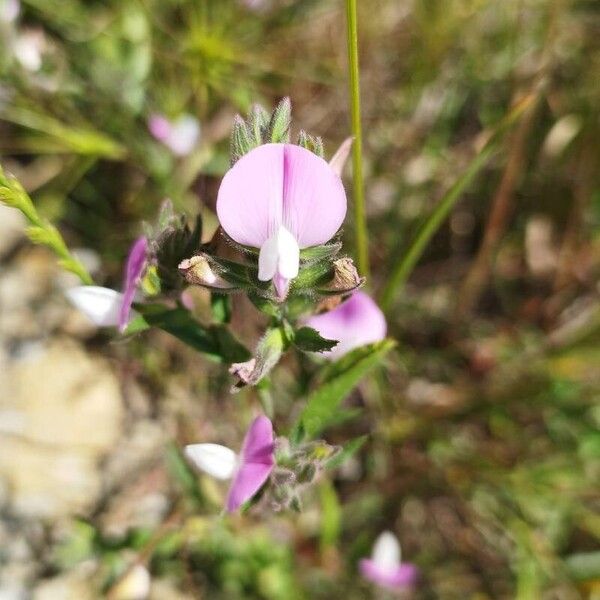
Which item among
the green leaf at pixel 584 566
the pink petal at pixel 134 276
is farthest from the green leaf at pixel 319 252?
the green leaf at pixel 584 566

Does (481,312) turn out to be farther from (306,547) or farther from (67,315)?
(67,315)

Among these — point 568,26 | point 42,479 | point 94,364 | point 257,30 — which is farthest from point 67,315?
point 568,26

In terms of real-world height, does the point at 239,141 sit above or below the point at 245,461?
above

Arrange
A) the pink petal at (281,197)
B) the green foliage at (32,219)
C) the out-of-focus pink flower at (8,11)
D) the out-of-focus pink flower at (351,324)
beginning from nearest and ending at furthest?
the pink petal at (281,197)
the green foliage at (32,219)
the out-of-focus pink flower at (351,324)
the out-of-focus pink flower at (8,11)

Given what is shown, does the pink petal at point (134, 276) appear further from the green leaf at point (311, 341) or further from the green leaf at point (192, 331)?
the green leaf at point (311, 341)

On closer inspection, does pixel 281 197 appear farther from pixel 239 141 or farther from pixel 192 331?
pixel 192 331

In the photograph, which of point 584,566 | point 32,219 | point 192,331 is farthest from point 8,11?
point 584,566

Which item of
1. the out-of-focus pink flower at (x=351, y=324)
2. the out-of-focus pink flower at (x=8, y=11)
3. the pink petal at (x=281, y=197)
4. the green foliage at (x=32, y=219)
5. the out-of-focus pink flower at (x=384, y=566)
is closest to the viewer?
the pink petal at (x=281, y=197)

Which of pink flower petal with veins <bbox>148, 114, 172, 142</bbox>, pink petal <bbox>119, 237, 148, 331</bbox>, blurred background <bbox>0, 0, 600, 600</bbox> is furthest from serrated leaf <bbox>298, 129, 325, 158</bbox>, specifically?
pink flower petal with veins <bbox>148, 114, 172, 142</bbox>
